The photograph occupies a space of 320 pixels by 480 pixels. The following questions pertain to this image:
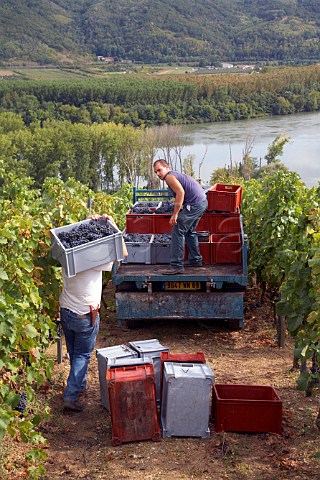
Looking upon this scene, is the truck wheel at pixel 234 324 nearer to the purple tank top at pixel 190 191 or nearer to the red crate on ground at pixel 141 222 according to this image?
the purple tank top at pixel 190 191

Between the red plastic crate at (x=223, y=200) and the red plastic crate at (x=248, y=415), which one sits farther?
the red plastic crate at (x=223, y=200)

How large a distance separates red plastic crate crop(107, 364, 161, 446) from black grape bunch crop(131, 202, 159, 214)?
15.5ft

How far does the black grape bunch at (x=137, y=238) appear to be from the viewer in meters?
9.21

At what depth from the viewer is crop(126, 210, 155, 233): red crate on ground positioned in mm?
9633

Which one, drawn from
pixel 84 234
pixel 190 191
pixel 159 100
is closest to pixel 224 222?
pixel 190 191

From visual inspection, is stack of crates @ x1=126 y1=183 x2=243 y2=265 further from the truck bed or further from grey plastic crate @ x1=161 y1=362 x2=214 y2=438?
grey plastic crate @ x1=161 y1=362 x2=214 y2=438

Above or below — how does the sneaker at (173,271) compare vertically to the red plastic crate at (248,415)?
above

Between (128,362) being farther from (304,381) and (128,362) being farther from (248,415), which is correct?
(304,381)

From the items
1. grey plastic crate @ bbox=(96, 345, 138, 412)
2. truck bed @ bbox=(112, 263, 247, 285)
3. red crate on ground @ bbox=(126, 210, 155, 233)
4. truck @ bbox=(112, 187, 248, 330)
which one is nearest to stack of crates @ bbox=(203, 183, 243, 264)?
truck bed @ bbox=(112, 263, 247, 285)

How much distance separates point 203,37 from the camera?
7854 inches

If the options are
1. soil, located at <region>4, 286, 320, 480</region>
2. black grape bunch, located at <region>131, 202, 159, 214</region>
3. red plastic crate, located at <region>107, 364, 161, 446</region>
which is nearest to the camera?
soil, located at <region>4, 286, 320, 480</region>

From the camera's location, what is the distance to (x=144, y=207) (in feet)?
33.5

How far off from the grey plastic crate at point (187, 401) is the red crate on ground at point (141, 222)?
4.20 meters

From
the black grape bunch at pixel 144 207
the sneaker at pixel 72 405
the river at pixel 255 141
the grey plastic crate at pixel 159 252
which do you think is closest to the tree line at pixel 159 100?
the river at pixel 255 141
